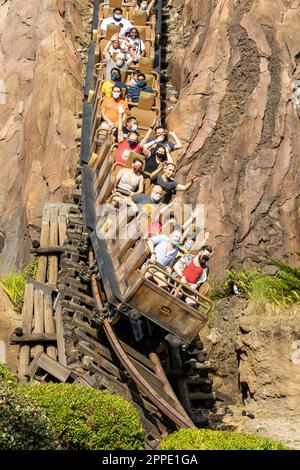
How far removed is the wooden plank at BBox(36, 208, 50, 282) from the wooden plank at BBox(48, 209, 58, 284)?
0.24ft

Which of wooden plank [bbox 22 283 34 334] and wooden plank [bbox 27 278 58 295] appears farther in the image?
wooden plank [bbox 27 278 58 295]

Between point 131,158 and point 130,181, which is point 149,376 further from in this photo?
point 131,158

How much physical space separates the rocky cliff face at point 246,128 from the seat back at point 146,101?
1.56 metres

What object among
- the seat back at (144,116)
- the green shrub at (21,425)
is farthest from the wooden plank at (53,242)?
the green shrub at (21,425)

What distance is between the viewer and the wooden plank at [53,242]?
580 inches

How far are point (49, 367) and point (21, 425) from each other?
507 centimetres

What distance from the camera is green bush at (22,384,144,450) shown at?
26.3ft

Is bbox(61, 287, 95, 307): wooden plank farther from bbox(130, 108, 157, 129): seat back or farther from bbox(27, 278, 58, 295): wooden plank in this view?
bbox(130, 108, 157, 129): seat back

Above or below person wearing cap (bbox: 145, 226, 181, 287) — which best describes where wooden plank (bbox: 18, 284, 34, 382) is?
below

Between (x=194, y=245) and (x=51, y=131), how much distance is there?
7.93 meters

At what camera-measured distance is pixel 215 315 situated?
13914 mm

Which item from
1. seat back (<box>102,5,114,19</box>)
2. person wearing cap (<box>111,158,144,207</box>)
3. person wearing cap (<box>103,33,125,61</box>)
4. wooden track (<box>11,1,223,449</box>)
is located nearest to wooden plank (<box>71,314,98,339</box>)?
wooden track (<box>11,1,223,449</box>)
